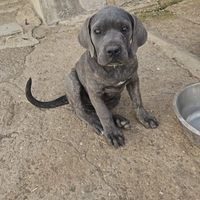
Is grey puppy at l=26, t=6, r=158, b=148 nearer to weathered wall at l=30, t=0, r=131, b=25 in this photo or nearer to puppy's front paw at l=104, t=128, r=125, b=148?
puppy's front paw at l=104, t=128, r=125, b=148

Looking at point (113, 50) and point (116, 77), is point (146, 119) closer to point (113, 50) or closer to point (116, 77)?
point (116, 77)

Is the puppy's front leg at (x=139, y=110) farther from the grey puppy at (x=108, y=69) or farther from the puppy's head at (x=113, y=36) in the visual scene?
the puppy's head at (x=113, y=36)

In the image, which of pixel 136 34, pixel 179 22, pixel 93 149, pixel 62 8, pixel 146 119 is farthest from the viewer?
pixel 62 8

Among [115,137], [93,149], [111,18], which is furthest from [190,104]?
[111,18]

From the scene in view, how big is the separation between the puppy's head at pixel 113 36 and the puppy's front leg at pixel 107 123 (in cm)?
52

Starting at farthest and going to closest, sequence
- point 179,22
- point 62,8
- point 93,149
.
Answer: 1. point 62,8
2. point 179,22
3. point 93,149

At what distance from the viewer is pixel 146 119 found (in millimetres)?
2863

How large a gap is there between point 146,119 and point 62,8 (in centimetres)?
399

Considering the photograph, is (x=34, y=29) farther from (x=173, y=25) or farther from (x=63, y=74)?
(x=173, y=25)

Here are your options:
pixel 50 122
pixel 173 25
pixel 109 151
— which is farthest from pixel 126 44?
pixel 173 25

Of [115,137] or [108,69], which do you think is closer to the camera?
[108,69]

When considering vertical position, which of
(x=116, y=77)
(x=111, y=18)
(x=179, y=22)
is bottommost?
(x=179, y=22)

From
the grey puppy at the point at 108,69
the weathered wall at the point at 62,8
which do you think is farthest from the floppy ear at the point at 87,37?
the weathered wall at the point at 62,8

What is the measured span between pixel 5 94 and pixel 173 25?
382cm
